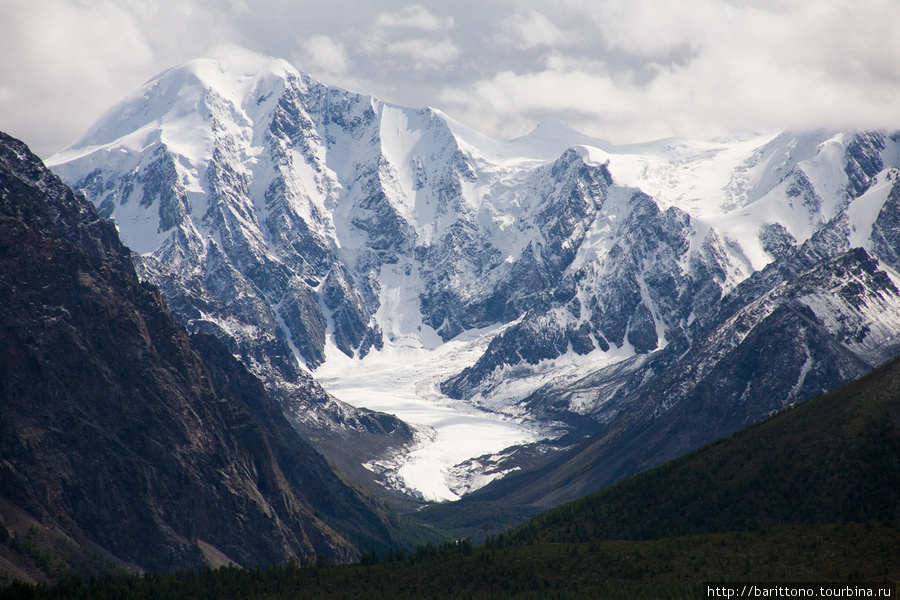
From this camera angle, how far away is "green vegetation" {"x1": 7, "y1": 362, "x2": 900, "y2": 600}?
472 ft

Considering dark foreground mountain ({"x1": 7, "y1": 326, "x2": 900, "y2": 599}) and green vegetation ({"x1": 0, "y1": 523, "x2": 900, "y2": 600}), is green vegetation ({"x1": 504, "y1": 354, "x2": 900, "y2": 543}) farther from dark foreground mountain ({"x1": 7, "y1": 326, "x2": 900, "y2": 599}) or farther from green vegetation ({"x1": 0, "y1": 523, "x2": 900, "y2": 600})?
green vegetation ({"x1": 0, "y1": 523, "x2": 900, "y2": 600})

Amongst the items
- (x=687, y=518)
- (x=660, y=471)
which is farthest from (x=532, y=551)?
(x=660, y=471)

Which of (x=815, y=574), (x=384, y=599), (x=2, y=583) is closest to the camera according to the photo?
(x=815, y=574)

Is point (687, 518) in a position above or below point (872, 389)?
below

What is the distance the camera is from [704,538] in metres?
160

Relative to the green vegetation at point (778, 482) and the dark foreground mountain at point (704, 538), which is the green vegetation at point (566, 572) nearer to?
the dark foreground mountain at point (704, 538)

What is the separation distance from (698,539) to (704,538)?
88cm

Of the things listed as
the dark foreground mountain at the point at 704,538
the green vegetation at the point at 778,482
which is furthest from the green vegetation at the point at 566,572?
the green vegetation at the point at 778,482

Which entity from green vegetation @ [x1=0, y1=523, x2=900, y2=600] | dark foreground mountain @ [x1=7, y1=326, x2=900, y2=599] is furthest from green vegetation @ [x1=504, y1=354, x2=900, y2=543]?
green vegetation @ [x1=0, y1=523, x2=900, y2=600]

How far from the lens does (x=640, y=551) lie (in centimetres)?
15825

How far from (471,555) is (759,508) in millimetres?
46142

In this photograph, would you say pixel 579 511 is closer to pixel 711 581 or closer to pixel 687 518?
pixel 687 518

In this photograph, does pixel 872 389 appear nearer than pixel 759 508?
No

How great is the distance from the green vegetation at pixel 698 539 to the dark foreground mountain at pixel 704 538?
26 centimetres
